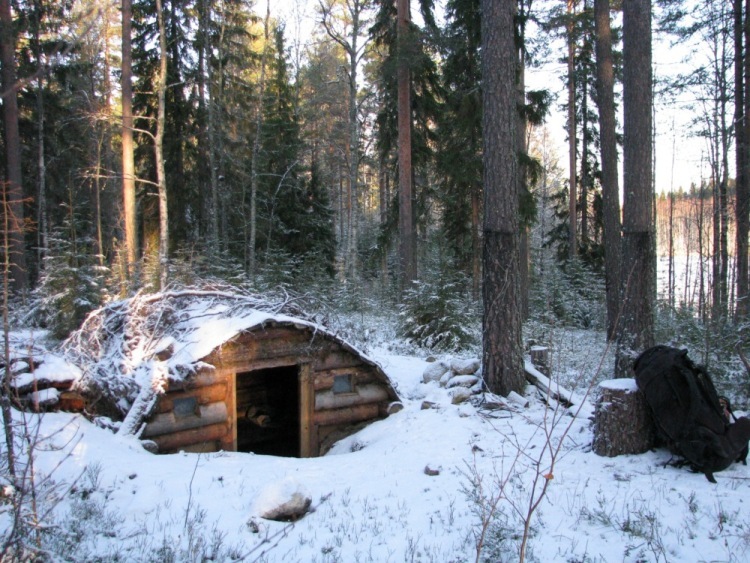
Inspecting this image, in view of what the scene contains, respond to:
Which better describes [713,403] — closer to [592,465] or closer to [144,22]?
[592,465]

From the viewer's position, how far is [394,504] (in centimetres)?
459

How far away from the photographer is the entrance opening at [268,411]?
29.4 ft

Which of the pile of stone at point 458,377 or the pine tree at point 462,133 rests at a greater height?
the pine tree at point 462,133

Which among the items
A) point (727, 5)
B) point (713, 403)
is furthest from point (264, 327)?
point (727, 5)

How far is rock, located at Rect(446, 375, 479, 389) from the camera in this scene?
7.71m

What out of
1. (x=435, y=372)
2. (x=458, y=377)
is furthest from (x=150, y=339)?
(x=458, y=377)

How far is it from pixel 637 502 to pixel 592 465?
859mm

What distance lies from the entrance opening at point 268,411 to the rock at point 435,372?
2.37 metres

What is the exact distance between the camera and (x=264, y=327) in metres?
6.84

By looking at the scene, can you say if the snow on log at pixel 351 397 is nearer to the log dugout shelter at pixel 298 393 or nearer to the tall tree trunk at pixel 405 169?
the log dugout shelter at pixel 298 393

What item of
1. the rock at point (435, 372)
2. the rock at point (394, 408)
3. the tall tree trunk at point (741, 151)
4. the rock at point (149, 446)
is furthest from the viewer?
the tall tree trunk at point (741, 151)

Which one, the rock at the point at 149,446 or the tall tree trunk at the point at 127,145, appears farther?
the tall tree trunk at the point at 127,145

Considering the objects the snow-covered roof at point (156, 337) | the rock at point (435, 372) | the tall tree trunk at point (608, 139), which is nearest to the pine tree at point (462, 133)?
the tall tree trunk at point (608, 139)

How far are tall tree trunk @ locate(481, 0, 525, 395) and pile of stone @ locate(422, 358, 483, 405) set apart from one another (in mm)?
392
